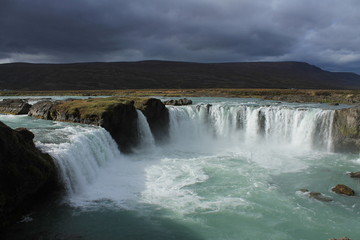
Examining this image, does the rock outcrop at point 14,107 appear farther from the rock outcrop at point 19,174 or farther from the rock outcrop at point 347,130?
the rock outcrop at point 347,130

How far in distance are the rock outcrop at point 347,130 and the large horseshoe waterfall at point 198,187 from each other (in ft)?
2.19

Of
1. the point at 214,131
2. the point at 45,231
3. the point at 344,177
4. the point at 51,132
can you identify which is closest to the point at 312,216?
the point at 344,177

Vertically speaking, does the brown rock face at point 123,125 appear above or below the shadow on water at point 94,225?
above

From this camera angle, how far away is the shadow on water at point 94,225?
11281 mm

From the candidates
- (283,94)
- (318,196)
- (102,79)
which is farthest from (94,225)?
(102,79)

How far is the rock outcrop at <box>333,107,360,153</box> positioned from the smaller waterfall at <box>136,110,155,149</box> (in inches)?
692

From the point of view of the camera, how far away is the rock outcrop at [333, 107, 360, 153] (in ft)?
85.7

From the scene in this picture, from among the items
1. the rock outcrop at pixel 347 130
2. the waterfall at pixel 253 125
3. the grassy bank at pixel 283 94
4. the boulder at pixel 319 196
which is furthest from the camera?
the grassy bank at pixel 283 94

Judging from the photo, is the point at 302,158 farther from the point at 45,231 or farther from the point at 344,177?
the point at 45,231

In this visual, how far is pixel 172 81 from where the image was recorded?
160625mm

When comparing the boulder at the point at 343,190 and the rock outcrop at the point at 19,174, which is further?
the boulder at the point at 343,190

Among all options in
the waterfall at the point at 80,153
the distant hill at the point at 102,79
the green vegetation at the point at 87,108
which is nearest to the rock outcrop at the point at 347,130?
the green vegetation at the point at 87,108

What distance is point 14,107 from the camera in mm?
32594

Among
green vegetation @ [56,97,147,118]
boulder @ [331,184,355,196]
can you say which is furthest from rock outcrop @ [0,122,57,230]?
boulder @ [331,184,355,196]
